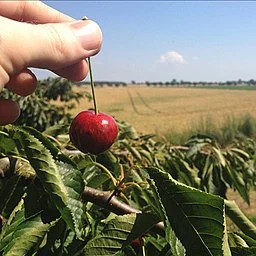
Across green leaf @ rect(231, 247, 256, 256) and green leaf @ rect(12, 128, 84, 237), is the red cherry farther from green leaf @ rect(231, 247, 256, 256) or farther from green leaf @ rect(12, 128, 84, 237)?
green leaf @ rect(231, 247, 256, 256)

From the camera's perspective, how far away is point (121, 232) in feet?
3.06

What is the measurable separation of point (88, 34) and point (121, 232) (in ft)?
1.33

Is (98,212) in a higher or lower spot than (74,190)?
lower

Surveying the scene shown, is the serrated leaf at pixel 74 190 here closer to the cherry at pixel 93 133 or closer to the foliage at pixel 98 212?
the foliage at pixel 98 212

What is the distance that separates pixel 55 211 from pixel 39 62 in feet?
1.19

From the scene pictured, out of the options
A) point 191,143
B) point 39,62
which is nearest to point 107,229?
point 39,62

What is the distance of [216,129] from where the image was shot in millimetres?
14773

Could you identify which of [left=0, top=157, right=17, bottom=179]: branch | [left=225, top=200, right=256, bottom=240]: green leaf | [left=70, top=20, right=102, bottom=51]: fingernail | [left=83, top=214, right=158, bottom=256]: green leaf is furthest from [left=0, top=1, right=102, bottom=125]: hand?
[left=225, top=200, right=256, bottom=240]: green leaf

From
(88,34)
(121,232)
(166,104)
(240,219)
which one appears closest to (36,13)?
(88,34)

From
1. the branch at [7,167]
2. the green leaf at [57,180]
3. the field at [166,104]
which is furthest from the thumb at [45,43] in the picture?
the field at [166,104]

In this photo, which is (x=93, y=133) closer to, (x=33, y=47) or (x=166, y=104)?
(x=33, y=47)

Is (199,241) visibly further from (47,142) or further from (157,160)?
(157,160)

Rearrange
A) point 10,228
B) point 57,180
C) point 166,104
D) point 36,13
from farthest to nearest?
point 166,104
point 36,13
point 10,228
point 57,180

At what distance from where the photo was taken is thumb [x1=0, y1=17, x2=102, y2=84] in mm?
754
